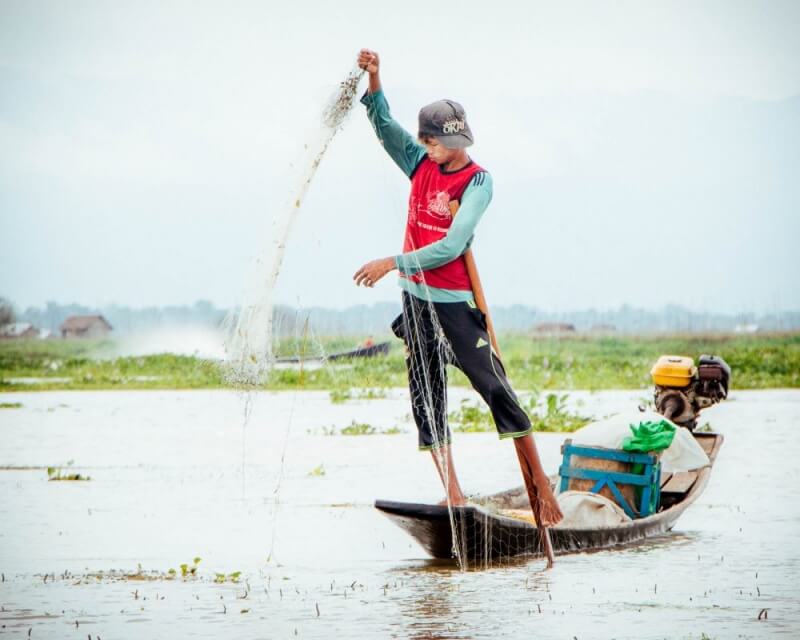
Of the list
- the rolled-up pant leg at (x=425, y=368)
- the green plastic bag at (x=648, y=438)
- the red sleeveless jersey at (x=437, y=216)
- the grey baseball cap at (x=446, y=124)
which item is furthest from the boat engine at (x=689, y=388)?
the grey baseball cap at (x=446, y=124)

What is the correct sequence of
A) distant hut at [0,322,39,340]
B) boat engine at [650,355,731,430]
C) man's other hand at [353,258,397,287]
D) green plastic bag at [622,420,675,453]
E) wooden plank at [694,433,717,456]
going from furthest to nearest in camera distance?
distant hut at [0,322,39,340] < boat engine at [650,355,731,430] < wooden plank at [694,433,717,456] < green plastic bag at [622,420,675,453] < man's other hand at [353,258,397,287]

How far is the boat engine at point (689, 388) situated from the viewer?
7.88 meters

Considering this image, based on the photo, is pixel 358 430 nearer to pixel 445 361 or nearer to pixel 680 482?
pixel 680 482

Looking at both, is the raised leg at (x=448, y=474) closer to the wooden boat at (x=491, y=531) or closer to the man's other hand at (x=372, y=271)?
the wooden boat at (x=491, y=531)

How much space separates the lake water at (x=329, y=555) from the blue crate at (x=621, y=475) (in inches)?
9.0

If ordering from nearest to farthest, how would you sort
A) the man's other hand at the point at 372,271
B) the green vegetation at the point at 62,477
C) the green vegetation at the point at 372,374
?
the man's other hand at the point at 372,271
the green vegetation at the point at 62,477
the green vegetation at the point at 372,374

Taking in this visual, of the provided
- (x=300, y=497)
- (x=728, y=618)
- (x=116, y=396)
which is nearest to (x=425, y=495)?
(x=300, y=497)

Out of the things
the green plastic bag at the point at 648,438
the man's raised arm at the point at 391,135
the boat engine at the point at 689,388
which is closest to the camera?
the man's raised arm at the point at 391,135

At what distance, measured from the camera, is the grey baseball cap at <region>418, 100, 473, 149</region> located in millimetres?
5203

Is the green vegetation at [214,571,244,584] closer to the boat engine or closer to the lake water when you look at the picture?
the lake water

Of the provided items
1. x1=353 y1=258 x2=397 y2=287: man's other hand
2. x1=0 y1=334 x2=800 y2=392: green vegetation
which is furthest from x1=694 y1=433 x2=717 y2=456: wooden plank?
x1=0 y1=334 x2=800 y2=392: green vegetation

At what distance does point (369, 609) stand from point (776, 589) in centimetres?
174

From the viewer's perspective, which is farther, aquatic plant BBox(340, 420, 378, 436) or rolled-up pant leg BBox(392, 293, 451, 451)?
aquatic plant BBox(340, 420, 378, 436)

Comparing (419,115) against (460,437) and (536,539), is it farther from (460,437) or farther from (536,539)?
(460,437)
